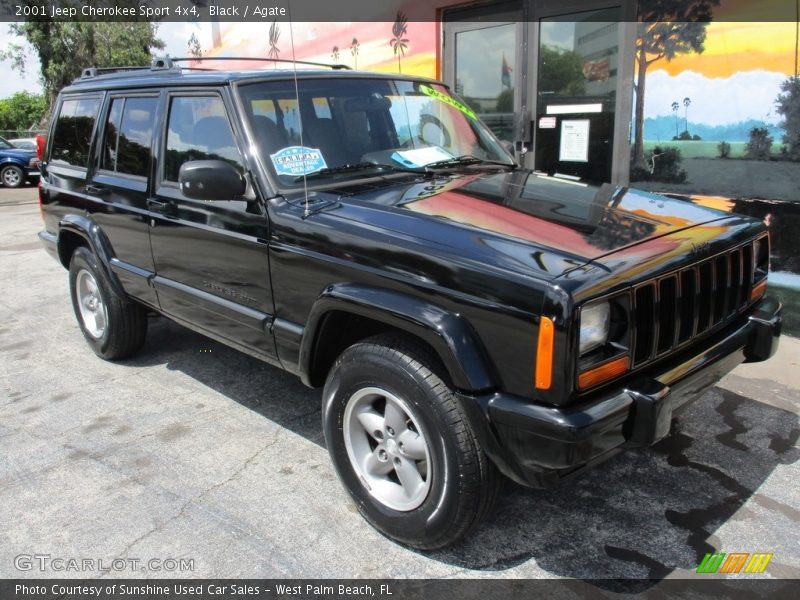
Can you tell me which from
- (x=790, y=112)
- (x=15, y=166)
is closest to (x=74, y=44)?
(x=15, y=166)

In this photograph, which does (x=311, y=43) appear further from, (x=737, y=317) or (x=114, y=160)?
(x=737, y=317)

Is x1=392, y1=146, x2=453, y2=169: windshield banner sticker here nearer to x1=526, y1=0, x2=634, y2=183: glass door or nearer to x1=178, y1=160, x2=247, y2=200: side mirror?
x1=178, y1=160, x2=247, y2=200: side mirror

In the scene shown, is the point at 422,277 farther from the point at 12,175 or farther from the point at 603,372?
the point at 12,175

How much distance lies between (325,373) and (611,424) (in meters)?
1.38

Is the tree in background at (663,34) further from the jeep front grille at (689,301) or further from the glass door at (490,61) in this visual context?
the jeep front grille at (689,301)

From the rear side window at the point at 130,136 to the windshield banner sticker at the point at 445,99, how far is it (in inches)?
63.9

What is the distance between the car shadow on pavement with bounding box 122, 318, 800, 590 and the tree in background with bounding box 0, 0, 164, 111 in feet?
90.3

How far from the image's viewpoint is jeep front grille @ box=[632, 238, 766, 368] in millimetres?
2344

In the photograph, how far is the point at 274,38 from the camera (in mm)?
10695

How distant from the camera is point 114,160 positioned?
4.33 m

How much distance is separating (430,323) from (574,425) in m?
0.61

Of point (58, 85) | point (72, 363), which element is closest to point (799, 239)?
point (72, 363)

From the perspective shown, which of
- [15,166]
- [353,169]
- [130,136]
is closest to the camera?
[353,169]

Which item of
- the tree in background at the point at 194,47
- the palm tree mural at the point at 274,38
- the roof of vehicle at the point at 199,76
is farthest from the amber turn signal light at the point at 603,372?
the tree in background at the point at 194,47
